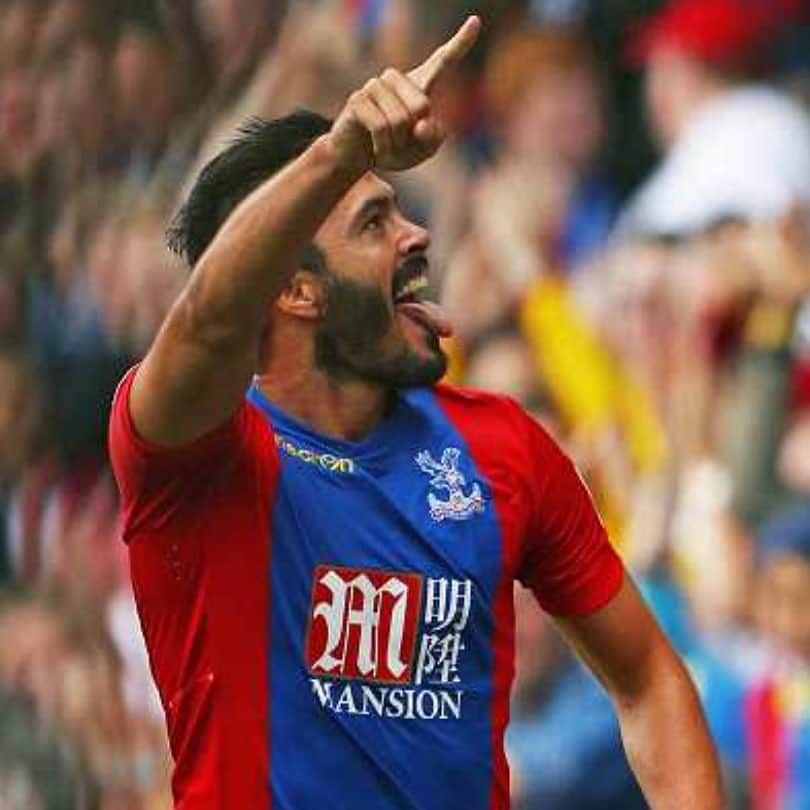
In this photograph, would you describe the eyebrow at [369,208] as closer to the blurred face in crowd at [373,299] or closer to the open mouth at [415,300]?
the blurred face in crowd at [373,299]

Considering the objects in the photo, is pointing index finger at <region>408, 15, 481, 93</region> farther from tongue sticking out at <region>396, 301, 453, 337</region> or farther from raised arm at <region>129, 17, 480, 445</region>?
tongue sticking out at <region>396, 301, 453, 337</region>

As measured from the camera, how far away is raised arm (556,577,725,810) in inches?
204

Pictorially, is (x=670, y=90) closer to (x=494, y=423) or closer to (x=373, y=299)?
(x=494, y=423)

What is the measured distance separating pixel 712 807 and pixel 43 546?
219 inches

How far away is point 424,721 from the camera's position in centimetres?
492

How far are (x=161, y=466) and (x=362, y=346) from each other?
50 cm

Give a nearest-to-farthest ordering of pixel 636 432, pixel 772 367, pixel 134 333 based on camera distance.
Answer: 1. pixel 772 367
2. pixel 636 432
3. pixel 134 333

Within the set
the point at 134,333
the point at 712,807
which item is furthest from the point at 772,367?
the point at 134,333

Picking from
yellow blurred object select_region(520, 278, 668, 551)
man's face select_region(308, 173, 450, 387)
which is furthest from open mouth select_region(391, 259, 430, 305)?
yellow blurred object select_region(520, 278, 668, 551)

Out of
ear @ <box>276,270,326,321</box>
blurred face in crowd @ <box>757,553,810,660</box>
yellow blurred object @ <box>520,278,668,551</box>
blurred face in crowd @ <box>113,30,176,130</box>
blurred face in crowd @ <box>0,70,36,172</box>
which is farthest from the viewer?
blurred face in crowd @ <box>0,70,36,172</box>

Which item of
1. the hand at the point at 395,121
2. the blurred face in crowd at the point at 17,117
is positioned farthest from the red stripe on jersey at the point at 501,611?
the blurred face in crowd at the point at 17,117

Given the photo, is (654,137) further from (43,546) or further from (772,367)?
(43,546)

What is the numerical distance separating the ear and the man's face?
2 cm

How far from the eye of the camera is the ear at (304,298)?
5.10 metres
